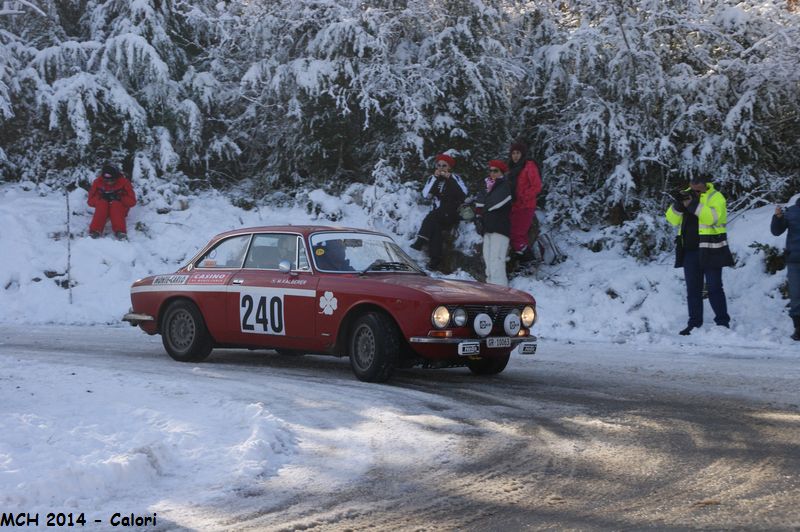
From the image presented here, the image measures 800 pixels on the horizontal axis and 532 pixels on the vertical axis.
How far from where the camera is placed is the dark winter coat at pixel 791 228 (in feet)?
41.4

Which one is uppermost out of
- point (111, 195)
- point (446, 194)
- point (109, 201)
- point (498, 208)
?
point (111, 195)

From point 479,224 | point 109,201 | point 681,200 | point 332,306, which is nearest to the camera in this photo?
point 332,306

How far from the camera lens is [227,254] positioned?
11062mm

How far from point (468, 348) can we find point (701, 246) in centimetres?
575

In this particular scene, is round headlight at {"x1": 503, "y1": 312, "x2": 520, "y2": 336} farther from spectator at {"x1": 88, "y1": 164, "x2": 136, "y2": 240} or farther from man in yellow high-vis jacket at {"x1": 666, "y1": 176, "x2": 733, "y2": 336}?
spectator at {"x1": 88, "y1": 164, "x2": 136, "y2": 240}

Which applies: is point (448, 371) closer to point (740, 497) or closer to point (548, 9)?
point (740, 497)

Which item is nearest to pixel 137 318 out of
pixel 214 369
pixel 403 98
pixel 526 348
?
pixel 214 369

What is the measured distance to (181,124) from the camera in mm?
21094

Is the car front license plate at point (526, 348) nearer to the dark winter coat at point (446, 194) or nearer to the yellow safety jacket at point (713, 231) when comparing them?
the yellow safety jacket at point (713, 231)

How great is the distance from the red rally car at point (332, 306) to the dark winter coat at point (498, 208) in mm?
4139

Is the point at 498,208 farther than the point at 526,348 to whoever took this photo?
Yes

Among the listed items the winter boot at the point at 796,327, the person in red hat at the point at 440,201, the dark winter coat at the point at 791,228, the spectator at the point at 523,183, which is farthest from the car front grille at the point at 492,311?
the person in red hat at the point at 440,201

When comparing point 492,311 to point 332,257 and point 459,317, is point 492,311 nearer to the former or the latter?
point 459,317

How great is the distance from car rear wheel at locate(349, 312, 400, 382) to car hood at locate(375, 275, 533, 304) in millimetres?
407
